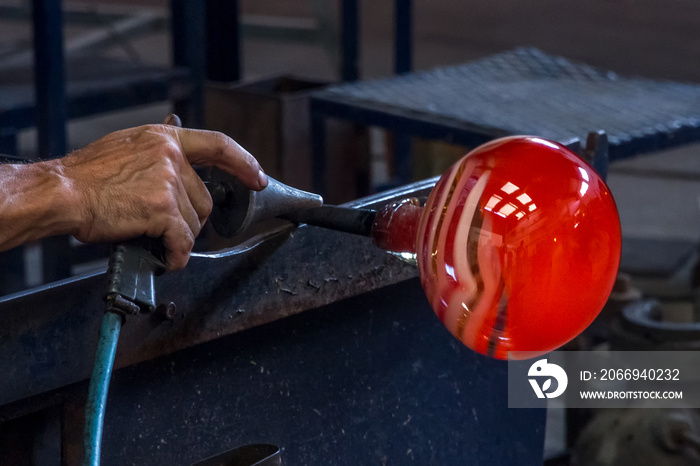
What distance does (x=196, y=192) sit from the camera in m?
0.65

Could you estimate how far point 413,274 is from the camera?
831 mm

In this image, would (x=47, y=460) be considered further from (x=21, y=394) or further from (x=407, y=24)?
(x=407, y=24)

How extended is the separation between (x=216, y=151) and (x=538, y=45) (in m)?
5.74

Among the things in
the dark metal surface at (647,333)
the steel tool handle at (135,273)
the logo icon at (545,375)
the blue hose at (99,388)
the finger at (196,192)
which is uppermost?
the finger at (196,192)

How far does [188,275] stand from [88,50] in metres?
4.91

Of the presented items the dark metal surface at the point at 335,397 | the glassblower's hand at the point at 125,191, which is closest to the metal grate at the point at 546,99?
the dark metal surface at the point at 335,397

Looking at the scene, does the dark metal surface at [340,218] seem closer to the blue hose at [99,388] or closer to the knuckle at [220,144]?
the knuckle at [220,144]

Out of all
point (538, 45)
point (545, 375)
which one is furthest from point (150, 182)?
point (538, 45)

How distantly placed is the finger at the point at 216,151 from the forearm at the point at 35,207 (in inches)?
3.7

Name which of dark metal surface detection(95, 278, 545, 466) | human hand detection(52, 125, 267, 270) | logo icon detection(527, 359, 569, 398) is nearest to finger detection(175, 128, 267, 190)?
human hand detection(52, 125, 267, 270)

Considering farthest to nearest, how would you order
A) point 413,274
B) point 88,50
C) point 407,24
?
point 88,50, point 407,24, point 413,274

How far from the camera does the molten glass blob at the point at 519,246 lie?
54cm

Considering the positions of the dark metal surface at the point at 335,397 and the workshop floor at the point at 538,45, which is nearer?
the dark metal surface at the point at 335,397

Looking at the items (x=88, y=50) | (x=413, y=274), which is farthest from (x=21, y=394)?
(x=88, y=50)
